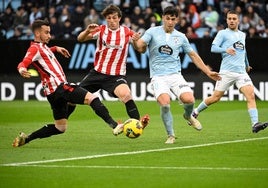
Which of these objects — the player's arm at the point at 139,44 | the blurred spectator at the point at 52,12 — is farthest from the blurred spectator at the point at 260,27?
the player's arm at the point at 139,44

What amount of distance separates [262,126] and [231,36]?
190 cm

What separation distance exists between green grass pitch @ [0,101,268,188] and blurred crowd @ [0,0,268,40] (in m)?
9.23

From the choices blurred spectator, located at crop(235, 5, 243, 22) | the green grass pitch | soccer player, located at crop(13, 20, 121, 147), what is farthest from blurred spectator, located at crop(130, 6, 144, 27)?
soccer player, located at crop(13, 20, 121, 147)

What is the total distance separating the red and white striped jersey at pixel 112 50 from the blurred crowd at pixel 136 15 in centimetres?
1287

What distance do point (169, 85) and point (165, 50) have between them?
0.58 m

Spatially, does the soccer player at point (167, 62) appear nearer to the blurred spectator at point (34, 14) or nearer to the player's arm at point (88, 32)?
the player's arm at point (88, 32)

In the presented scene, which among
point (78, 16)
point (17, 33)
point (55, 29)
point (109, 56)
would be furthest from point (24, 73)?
point (17, 33)

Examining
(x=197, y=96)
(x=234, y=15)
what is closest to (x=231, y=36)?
(x=234, y=15)

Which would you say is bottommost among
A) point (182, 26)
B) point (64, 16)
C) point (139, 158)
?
point (139, 158)

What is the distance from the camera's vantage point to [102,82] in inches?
594

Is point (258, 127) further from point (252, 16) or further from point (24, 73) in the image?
point (252, 16)

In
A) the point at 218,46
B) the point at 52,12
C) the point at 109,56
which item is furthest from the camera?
the point at 52,12

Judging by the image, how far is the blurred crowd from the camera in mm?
28422

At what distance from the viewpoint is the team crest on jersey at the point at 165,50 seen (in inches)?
585
